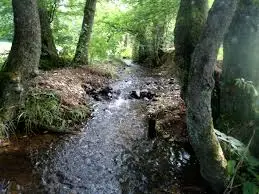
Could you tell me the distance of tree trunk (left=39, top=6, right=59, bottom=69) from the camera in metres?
11.7

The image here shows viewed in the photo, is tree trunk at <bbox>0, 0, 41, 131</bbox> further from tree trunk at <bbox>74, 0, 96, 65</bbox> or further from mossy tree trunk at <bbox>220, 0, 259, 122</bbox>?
tree trunk at <bbox>74, 0, 96, 65</bbox>

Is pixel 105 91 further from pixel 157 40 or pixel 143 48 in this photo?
pixel 143 48

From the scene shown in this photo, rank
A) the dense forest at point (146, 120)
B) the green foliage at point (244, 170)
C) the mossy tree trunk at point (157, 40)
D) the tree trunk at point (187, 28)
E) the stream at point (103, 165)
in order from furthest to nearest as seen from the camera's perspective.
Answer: the mossy tree trunk at point (157, 40) < the tree trunk at point (187, 28) < the stream at point (103, 165) < the dense forest at point (146, 120) < the green foliage at point (244, 170)

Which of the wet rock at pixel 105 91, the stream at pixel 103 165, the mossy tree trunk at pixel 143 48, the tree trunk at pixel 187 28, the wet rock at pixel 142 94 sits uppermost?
the tree trunk at pixel 187 28

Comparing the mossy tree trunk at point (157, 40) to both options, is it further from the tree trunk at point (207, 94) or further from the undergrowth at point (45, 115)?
the tree trunk at point (207, 94)

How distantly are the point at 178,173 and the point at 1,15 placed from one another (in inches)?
351

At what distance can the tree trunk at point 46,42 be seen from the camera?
11.7m

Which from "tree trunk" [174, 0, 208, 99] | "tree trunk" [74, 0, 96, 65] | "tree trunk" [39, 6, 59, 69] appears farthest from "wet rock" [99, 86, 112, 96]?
"tree trunk" [174, 0, 208, 99]

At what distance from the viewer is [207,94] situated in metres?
4.45

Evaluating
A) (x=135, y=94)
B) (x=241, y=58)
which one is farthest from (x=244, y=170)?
(x=135, y=94)

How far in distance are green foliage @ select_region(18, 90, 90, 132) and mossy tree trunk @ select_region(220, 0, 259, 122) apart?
3.73 m

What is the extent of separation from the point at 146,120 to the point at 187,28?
2988mm

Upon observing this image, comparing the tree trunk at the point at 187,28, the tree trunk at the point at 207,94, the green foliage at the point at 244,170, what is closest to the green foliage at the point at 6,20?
the tree trunk at the point at 187,28

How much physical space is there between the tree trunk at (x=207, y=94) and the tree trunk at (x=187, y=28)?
1.92 m
